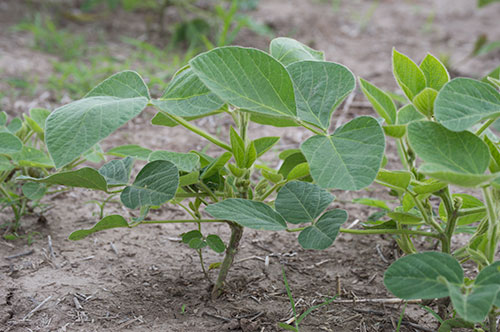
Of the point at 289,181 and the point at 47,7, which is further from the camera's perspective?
the point at 47,7

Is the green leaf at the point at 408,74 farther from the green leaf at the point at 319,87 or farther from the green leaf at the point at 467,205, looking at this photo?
the green leaf at the point at 467,205

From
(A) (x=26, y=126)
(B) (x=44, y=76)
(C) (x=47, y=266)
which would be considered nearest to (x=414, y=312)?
(C) (x=47, y=266)

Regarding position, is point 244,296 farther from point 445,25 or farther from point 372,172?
point 445,25

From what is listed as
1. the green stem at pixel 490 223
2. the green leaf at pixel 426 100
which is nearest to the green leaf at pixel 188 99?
the green leaf at pixel 426 100

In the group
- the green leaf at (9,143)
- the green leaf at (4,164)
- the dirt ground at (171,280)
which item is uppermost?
the green leaf at (9,143)

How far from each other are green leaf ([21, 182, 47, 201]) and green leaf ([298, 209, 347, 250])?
2.32 feet

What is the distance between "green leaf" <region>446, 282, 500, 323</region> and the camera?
0.69 m

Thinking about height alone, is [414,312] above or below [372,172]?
below

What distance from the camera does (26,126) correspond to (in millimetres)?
1429

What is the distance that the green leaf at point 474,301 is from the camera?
69cm

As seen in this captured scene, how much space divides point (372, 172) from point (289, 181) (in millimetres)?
268

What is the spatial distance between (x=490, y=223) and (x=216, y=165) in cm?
48

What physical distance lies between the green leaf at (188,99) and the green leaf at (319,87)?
5.3 inches

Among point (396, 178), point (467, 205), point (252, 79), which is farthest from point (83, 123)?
point (467, 205)
